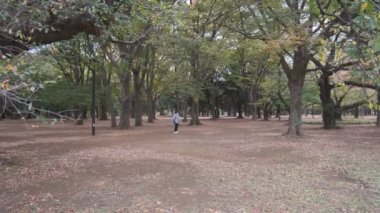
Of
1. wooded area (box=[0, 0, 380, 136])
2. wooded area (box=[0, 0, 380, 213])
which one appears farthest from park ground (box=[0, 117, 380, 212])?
wooded area (box=[0, 0, 380, 136])

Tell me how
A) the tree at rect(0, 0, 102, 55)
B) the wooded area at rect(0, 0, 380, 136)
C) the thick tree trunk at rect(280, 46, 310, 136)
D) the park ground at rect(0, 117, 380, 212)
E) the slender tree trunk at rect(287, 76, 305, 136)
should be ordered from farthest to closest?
the slender tree trunk at rect(287, 76, 305, 136), the thick tree trunk at rect(280, 46, 310, 136), the park ground at rect(0, 117, 380, 212), the tree at rect(0, 0, 102, 55), the wooded area at rect(0, 0, 380, 136)

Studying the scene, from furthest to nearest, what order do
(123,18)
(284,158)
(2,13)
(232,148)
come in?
(232,148) → (284,158) → (123,18) → (2,13)

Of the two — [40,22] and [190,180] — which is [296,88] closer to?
[190,180]

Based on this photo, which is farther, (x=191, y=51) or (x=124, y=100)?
(x=191, y=51)

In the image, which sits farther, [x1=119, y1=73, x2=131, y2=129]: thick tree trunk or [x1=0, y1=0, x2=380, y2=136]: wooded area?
[x1=119, y1=73, x2=131, y2=129]: thick tree trunk

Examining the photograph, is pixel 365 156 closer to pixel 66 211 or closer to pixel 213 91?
pixel 66 211

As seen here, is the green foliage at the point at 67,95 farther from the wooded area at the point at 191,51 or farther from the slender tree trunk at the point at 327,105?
the slender tree trunk at the point at 327,105

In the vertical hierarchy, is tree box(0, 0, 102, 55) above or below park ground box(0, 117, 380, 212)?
above

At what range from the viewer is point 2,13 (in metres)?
4.05

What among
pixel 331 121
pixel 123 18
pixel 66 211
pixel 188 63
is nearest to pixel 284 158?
pixel 123 18

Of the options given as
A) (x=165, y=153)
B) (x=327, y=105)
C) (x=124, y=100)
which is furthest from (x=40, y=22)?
(x=327, y=105)

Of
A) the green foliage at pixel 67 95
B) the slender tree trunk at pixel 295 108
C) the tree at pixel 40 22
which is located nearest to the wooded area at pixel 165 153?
the tree at pixel 40 22

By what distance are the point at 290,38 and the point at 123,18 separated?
30.1 ft

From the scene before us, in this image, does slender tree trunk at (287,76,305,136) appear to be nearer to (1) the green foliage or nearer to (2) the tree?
(2) the tree
